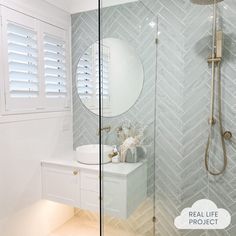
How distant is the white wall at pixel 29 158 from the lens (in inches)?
75.9

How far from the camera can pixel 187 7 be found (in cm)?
183

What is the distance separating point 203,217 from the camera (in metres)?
1.60

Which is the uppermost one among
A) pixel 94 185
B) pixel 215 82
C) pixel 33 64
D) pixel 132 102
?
pixel 33 64

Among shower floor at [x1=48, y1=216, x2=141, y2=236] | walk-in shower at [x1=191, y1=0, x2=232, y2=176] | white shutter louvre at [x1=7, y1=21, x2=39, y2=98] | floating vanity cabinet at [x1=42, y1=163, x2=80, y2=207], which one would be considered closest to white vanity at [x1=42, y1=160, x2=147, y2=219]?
floating vanity cabinet at [x1=42, y1=163, x2=80, y2=207]

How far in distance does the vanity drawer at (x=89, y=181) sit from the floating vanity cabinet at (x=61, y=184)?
0.17ft

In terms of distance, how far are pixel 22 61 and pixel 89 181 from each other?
1231 mm

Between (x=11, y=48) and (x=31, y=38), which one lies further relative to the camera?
(x=31, y=38)

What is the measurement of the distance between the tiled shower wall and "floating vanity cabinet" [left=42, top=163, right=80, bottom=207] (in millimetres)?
695

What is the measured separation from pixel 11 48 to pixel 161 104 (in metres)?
1.36

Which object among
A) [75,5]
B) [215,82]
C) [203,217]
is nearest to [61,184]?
[203,217]

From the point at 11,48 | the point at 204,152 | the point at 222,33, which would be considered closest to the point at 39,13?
the point at 11,48

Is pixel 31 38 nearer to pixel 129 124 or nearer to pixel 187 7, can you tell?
pixel 129 124

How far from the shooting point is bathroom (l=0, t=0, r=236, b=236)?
179 centimetres

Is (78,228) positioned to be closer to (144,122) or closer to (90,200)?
(90,200)
